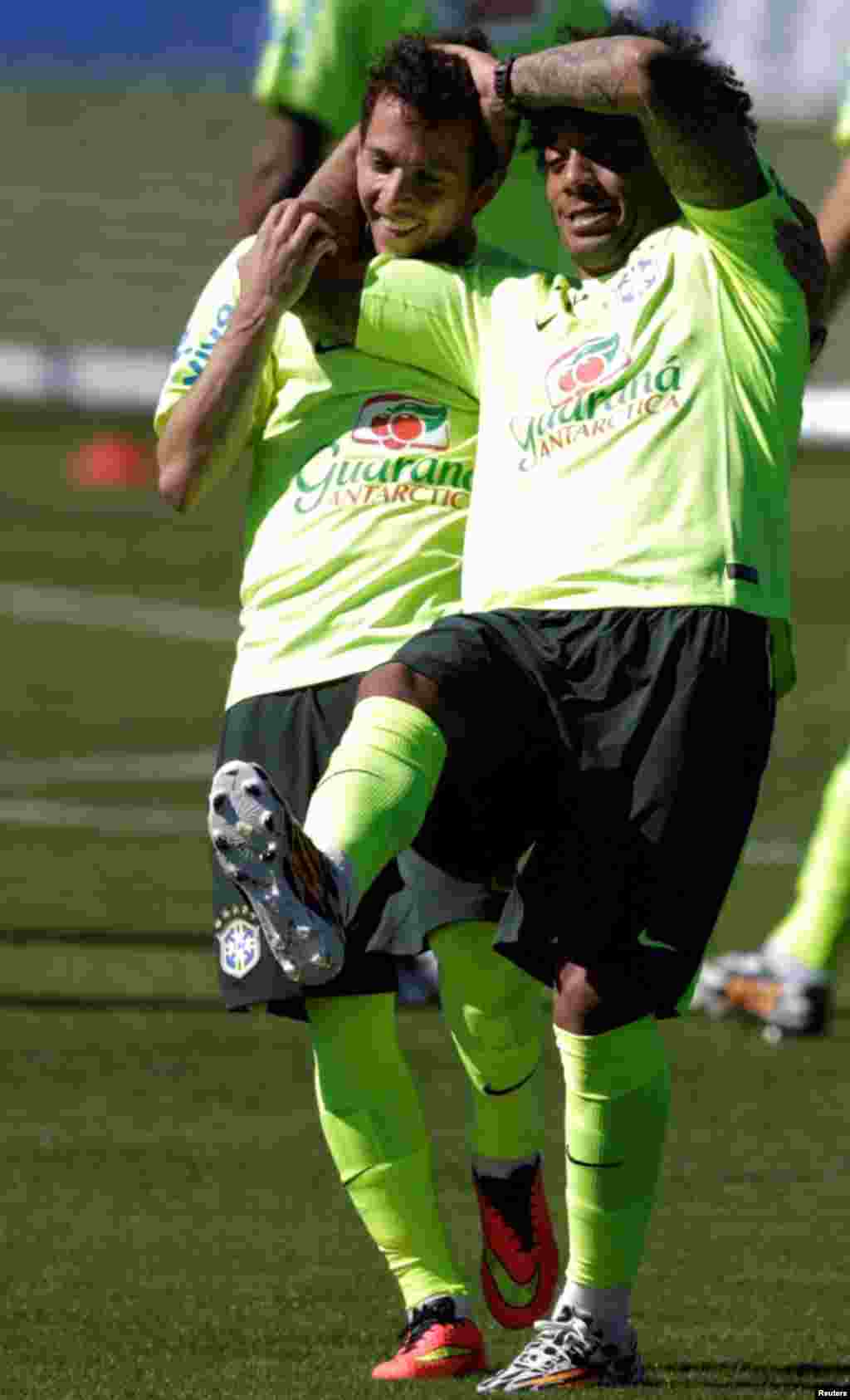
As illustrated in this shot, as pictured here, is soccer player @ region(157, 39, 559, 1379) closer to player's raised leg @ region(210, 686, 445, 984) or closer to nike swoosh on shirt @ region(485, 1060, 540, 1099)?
nike swoosh on shirt @ region(485, 1060, 540, 1099)

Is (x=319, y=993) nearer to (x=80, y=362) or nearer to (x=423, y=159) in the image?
(x=423, y=159)

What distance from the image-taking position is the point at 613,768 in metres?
4.32

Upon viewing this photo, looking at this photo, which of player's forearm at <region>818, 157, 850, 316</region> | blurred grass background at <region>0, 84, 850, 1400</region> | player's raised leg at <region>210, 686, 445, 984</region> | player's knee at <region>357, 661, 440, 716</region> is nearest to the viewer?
player's raised leg at <region>210, 686, 445, 984</region>

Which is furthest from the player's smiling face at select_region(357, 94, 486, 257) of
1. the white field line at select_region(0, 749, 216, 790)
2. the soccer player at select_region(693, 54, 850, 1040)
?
the white field line at select_region(0, 749, 216, 790)

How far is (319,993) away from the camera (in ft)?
15.5

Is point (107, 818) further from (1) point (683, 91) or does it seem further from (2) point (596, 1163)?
(1) point (683, 91)

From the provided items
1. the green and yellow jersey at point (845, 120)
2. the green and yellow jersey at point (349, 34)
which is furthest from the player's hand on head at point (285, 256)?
the green and yellow jersey at point (845, 120)

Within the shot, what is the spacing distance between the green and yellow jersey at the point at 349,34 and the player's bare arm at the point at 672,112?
7.77 ft

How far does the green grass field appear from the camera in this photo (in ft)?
15.5

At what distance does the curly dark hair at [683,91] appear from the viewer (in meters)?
4.37

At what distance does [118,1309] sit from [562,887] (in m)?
1.17

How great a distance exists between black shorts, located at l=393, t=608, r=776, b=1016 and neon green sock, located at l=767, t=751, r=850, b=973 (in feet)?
10.5

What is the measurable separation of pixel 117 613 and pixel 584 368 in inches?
384

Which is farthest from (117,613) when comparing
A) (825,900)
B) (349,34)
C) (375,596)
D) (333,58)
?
(375,596)
